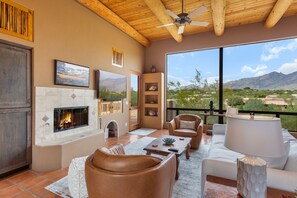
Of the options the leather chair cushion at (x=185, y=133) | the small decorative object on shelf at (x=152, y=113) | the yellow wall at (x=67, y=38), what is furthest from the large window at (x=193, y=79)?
the yellow wall at (x=67, y=38)

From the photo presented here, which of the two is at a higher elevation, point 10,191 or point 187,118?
point 187,118

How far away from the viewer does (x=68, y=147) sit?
304cm

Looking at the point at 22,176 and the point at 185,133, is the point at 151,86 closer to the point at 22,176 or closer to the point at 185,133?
the point at 185,133

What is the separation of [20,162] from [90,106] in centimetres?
184

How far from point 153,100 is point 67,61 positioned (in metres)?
3.82

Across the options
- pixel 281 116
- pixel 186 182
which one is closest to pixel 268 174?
pixel 186 182

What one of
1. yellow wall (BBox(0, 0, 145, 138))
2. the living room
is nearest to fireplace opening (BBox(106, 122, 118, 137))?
the living room

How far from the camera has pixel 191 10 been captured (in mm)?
4457

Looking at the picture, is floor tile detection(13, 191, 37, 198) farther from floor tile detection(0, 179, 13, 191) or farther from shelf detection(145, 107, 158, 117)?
shelf detection(145, 107, 158, 117)

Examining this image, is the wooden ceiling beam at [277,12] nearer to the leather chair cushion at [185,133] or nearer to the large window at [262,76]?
the large window at [262,76]

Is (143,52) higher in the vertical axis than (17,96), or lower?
higher

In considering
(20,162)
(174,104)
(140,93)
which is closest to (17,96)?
(20,162)

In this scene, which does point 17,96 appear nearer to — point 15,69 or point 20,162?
point 15,69

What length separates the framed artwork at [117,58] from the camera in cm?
516
